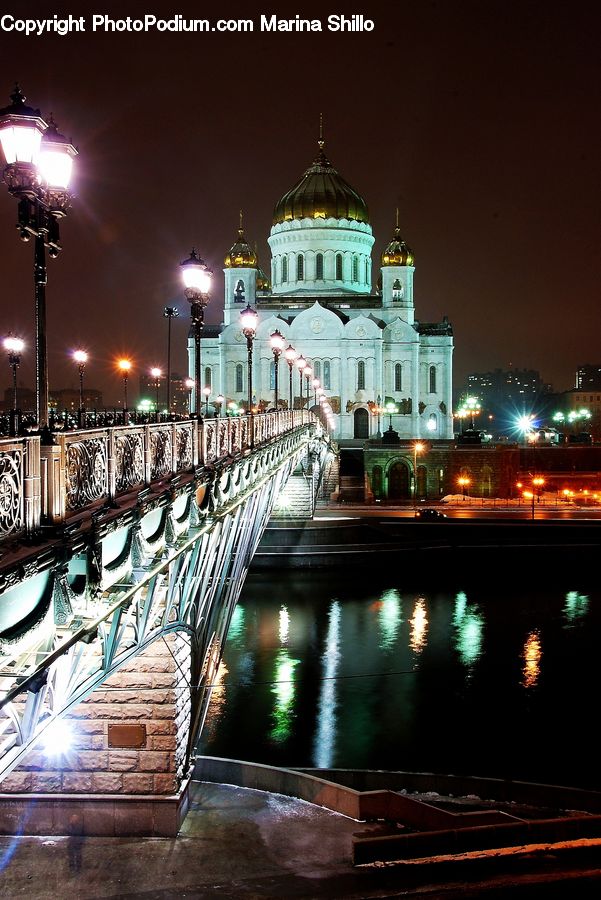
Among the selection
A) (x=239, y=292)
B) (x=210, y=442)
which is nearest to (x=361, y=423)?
(x=239, y=292)

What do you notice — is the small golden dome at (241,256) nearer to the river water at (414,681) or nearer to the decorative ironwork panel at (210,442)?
the river water at (414,681)

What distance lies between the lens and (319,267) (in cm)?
7906

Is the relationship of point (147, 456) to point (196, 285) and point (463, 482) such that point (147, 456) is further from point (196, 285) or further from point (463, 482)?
point (463, 482)

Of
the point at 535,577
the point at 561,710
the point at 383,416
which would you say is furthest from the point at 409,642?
the point at 383,416

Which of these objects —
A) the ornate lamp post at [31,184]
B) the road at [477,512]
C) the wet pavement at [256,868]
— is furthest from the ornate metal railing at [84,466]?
the road at [477,512]

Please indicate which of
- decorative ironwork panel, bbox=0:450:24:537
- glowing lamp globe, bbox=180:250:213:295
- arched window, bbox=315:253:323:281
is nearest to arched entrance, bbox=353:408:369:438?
arched window, bbox=315:253:323:281

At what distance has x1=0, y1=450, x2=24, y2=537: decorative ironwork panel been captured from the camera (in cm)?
535

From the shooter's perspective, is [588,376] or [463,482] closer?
[463,482]

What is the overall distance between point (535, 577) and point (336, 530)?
8.25m

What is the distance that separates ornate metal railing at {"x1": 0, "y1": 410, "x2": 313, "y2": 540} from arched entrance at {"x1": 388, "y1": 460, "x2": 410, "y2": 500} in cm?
5060

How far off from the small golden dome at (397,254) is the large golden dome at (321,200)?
11.3 feet

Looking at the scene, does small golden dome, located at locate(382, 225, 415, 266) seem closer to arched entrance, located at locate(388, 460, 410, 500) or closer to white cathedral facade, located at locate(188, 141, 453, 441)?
white cathedral facade, located at locate(188, 141, 453, 441)

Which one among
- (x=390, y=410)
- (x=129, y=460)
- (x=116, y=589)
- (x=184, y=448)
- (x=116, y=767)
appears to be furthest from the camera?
(x=390, y=410)

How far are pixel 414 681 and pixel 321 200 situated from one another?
200 ft
